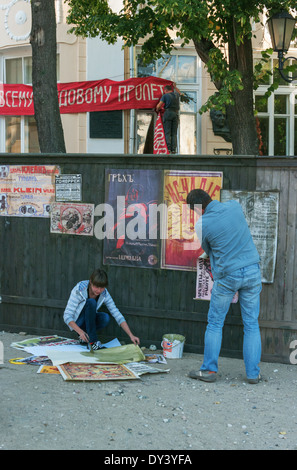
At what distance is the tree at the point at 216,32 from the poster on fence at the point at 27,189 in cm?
324

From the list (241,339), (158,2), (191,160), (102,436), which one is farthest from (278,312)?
(158,2)

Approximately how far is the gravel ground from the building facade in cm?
846

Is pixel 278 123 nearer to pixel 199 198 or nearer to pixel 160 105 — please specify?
pixel 160 105

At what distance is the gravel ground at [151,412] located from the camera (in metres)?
4.22

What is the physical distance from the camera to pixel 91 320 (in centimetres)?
654

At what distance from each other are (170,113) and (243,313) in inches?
291

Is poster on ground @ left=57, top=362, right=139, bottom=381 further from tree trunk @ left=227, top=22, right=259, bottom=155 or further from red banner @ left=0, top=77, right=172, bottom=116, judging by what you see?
red banner @ left=0, top=77, right=172, bottom=116

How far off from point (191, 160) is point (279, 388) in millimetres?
2509

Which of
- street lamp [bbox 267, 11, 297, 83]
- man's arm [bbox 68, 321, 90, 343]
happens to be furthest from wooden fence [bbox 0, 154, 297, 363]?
street lamp [bbox 267, 11, 297, 83]

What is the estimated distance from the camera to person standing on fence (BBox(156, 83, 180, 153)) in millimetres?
12398

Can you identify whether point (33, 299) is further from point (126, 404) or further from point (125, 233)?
point (126, 404)

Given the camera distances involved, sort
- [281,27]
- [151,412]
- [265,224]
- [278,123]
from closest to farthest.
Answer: [151,412] → [265,224] → [281,27] → [278,123]

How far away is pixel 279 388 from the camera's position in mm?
5609

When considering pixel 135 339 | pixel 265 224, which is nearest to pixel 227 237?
pixel 265 224
